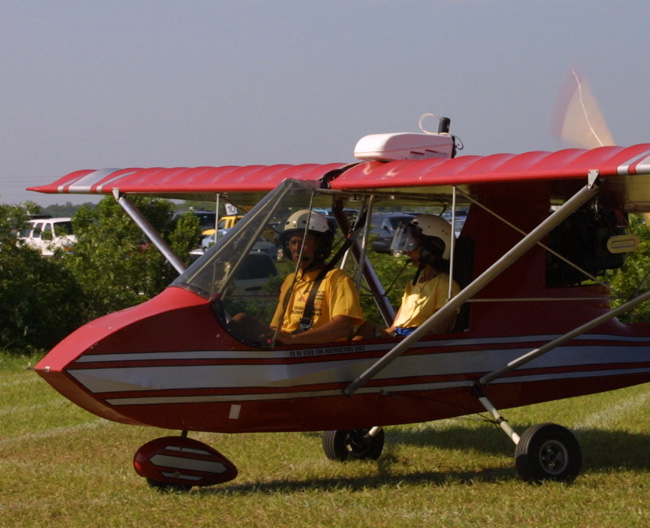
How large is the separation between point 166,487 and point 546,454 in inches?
101

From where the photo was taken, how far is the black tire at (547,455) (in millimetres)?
6594

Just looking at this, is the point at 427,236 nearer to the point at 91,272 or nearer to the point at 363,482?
the point at 363,482

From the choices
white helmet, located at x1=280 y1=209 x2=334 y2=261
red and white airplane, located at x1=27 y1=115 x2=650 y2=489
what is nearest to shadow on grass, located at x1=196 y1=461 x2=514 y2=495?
red and white airplane, located at x1=27 y1=115 x2=650 y2=489

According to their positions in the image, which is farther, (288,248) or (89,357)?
(288,248)

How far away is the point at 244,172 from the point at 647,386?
6.05 m

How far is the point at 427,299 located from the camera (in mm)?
7133

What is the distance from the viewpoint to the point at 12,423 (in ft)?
30.4

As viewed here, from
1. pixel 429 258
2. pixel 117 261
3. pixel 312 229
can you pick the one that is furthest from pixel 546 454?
pixel 117 261

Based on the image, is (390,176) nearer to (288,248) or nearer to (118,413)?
(288,248)

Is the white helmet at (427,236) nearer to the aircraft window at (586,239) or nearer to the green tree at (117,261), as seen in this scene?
the aircraft window at (586,239)

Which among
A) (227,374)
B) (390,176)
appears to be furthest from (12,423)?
(390,176)

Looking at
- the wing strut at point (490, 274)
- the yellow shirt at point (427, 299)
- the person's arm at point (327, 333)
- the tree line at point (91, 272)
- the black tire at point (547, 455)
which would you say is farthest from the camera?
the tree line at point (91, 272)

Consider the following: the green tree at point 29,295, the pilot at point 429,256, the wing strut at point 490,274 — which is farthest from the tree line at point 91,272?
the wing strut at point 490,274

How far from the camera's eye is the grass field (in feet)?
18.3
